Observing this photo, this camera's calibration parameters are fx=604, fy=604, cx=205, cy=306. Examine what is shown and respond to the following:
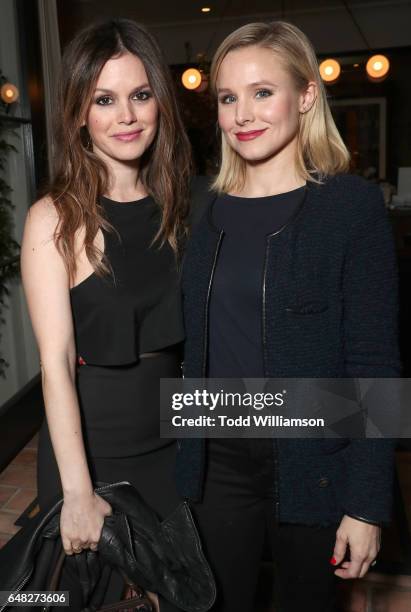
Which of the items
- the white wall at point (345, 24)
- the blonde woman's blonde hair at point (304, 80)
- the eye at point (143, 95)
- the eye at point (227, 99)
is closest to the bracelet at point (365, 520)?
the blonde woman's blonde hair at point (304, 80)

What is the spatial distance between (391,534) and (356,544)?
1.44 meters

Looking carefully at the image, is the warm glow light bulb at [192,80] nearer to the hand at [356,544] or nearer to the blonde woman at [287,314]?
the blonde woman at [287,314]

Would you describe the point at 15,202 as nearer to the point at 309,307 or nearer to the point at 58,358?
the point at 58,358

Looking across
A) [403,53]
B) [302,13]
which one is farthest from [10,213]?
[403,53]

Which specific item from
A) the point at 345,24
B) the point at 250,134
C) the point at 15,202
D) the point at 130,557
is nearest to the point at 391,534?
the point at 130,557

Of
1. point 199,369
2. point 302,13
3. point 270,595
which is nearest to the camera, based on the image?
point 199,369

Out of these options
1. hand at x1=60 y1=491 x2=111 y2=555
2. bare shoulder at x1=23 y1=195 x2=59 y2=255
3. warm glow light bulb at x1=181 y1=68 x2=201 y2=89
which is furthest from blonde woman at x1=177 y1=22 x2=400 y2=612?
warm glow light bulb at x1=181 y1=68 x2=201 y2=89

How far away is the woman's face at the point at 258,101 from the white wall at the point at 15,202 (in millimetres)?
3151

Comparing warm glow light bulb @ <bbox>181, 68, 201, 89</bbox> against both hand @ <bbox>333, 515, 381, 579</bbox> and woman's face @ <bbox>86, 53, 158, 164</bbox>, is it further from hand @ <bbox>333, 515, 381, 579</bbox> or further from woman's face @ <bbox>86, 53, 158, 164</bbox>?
hand @ <bbox>333, 515, 381, 579</bbox>

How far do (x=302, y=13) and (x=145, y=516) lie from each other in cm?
857

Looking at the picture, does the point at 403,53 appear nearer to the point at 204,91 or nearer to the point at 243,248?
the point at 204,91

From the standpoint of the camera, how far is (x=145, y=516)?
1.35m

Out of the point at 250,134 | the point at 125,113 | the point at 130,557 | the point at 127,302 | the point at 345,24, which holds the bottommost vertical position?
the point at 130,557

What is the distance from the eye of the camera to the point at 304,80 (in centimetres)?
137
